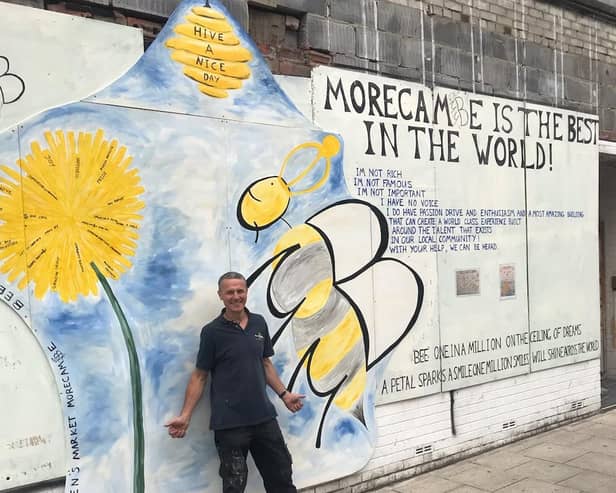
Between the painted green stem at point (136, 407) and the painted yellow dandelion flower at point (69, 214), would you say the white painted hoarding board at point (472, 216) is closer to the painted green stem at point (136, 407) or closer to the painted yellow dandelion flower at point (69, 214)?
the painted yellow dandelion flower at point (69, 214)

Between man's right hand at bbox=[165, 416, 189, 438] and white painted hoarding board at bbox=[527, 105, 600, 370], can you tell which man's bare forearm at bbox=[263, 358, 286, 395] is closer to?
man's right hand at bbox=[165, 416, 189, 438]

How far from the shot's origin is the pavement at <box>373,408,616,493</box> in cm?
476

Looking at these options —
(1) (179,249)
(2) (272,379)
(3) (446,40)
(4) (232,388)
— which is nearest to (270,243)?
(1) (179,249)

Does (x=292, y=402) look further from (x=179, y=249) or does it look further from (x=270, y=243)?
(x=179, y=249)

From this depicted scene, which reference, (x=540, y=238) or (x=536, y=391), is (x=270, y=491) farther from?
(x=540, y=238)

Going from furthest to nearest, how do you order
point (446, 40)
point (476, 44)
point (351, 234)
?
1. point (476, 44)
2. point (446, 40)
3. point (351, 234)

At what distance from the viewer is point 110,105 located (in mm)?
3582

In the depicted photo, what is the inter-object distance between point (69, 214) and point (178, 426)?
1.39 meters

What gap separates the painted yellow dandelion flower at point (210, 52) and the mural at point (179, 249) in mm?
10

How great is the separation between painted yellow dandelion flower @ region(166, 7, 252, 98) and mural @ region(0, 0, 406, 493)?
0.01m

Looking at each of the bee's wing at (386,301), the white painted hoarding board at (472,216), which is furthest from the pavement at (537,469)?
the bee's wing at (386,301)

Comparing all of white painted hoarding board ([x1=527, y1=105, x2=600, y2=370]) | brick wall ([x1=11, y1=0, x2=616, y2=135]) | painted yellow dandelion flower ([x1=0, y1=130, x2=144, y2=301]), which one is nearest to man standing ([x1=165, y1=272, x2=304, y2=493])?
painted yellow dandelion flower ([x1=0, y1=130, x2=144, y2=301])

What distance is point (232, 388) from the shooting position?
143 inches

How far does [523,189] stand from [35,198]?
177 inches
